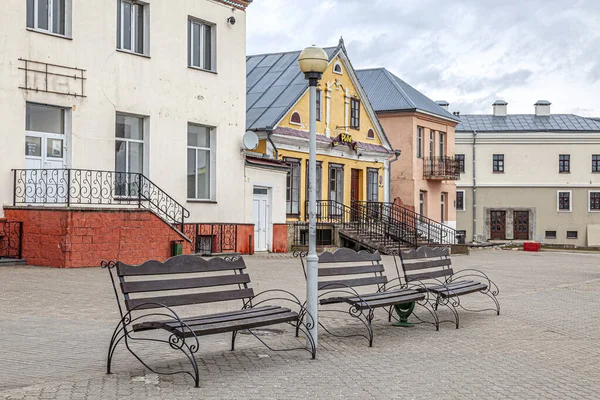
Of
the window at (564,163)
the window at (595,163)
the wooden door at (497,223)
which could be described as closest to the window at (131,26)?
the wooden door at (497,223)

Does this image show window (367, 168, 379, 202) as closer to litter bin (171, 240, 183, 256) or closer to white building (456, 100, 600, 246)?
litter bin (171, 240, 183, 256)

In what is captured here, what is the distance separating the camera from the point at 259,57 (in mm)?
35250

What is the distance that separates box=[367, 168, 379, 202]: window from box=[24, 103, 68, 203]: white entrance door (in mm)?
17218

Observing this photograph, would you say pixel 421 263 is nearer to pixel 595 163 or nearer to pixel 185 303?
pixel 185 303

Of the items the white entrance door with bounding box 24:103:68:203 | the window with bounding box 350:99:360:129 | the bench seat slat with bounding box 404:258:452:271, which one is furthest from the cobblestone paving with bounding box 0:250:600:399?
the window with bounding box 350:99:360:129

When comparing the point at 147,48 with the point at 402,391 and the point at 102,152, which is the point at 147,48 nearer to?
the point at 102,152

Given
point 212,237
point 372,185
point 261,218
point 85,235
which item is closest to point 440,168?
point 372,185

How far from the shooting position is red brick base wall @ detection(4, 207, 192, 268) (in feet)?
59.4

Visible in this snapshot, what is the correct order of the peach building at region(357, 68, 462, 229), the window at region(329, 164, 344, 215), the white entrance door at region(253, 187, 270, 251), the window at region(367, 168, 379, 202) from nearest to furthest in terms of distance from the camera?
the white entrance door at region(253, 187, 270, 251)
the window at region(329, 164, 344, 215)
the window at region(367, 168, 379, 202)
the peach building at region(357, 68, 462, 229)

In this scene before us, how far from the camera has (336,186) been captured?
33.3 m

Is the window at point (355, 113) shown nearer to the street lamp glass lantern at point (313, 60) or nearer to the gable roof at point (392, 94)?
the gable roof at point (392, 94)

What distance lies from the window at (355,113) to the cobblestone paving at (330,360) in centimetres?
2191

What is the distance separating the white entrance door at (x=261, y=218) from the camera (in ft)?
88.8

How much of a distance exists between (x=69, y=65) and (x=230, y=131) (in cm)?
627
